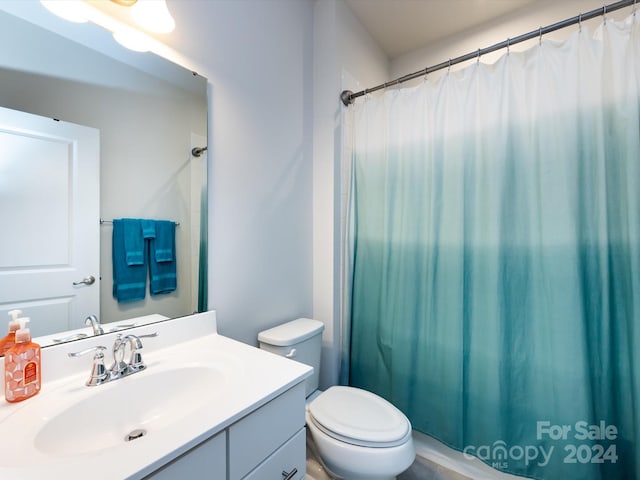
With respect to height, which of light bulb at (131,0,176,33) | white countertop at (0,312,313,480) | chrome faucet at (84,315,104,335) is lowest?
white countertop at (0,312,313,480)

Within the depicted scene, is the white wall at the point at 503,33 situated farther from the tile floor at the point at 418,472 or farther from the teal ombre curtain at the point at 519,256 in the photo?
A: the tile floor at the point at 418,472

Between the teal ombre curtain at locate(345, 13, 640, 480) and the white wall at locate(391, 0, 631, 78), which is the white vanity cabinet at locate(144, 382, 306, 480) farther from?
the white wall at locate(391, 0, 631, 78)

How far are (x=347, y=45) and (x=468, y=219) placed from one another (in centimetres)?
129

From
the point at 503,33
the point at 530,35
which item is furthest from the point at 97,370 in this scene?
the point at 503,33

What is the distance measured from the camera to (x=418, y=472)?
4.46ft

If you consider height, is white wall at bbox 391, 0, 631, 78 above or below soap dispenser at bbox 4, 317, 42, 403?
above

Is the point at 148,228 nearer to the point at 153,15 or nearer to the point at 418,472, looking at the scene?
the point at 153,15

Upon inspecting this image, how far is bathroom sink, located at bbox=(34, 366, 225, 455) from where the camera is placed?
630 millimetres

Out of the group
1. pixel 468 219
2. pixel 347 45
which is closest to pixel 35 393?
pixel 468 219

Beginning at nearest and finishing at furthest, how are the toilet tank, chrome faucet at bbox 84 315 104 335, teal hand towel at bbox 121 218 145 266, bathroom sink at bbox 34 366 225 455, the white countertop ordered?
1. the white countertop
2. bathroom sink at bbox 34 366 225 455
3. chrome faucet at bbox 84 315 104 335
4. teal hand towel at bbox 121 218 145 266
5. the toilet tank

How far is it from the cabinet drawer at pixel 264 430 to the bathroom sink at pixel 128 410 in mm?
135

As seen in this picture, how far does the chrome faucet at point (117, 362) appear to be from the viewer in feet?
2.49

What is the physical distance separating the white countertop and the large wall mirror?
0.13 metres

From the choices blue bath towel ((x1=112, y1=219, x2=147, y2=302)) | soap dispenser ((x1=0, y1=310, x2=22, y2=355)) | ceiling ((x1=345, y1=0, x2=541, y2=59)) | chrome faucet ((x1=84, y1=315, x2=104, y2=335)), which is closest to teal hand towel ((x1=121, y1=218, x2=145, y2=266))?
blue bath towel ((x1=112, y1=219, x2=147, y2=302))
